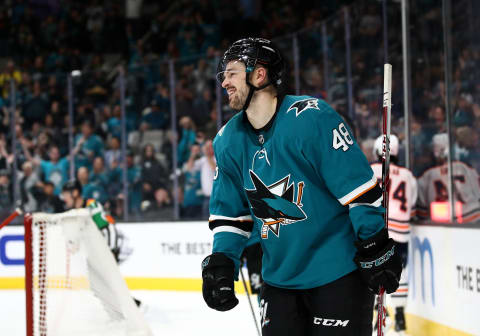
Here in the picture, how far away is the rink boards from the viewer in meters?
3.73

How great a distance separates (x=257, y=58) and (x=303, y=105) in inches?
8.2

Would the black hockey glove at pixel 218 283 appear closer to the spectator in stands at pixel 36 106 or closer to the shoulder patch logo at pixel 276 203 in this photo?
the shoulder patch logo at pixel 276 203

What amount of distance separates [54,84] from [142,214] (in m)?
2.05

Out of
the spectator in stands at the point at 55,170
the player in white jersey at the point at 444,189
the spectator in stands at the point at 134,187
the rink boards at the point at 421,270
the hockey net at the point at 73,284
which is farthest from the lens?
the spectator in stands at the point at 55,170

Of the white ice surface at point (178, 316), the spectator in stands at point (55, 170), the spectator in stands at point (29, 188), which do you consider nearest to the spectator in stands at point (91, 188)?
the spectator in stands at point (55, 170)

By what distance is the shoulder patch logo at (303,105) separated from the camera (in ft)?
6.37

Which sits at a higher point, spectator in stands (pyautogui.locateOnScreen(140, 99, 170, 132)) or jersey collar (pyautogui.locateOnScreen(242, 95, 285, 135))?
spectator in stands (pyautogui.locateOnScreen(140, 99, 170, 132))

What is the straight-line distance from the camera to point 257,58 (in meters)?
2.06

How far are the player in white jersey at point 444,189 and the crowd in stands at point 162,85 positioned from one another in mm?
82

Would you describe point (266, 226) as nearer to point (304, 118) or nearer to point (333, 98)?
point (304, 118)

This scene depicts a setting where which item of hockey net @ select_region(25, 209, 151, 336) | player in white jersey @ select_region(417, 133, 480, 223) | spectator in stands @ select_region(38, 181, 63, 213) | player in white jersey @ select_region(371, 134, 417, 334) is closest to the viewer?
→ hockey net @ select_region(25, 209, 151, 336)

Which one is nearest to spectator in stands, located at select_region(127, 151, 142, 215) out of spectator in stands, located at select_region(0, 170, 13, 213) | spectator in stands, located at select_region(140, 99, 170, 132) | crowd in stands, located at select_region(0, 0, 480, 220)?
crowd in stands, located at select_region(0, 0, 480, 220)

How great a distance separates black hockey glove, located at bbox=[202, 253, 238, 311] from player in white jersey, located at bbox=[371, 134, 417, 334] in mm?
2601

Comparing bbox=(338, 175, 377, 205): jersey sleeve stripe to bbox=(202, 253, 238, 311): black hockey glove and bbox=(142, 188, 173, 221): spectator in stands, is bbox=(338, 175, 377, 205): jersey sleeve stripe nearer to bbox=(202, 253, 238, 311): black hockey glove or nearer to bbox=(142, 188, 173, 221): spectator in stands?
bbox=(202, 253, 238, 311): black hockey glove
